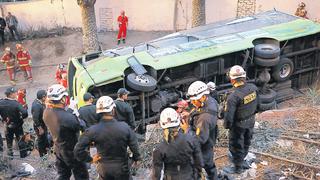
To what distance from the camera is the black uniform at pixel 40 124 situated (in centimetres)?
714

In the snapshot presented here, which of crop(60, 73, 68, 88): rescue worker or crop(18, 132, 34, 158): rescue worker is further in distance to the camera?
crop(60, 73, 68, 88): rescue worker

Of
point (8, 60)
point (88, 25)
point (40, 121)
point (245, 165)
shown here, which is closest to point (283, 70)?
point (245, 165)

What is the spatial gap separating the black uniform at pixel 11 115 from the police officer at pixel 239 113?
3.49 m

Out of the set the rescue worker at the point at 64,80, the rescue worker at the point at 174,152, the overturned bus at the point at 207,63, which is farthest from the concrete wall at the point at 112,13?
the rescue worker at the point at 174,152

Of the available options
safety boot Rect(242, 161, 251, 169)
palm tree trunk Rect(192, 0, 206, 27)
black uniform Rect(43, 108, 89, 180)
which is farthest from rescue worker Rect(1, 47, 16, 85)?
safety boot Rect(242, 161, 251, 169)

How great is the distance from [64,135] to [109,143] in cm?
81

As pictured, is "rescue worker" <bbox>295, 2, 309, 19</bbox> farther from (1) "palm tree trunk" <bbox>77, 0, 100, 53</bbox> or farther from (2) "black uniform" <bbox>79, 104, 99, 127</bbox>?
(2) "black uniform" <bbox>79, 104, 99, 127</bbox>

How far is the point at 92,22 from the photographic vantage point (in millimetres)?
14500

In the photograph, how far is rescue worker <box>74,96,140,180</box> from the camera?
505 centimetres

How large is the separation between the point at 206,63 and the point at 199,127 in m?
3.71

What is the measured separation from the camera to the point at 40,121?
23.8 ft

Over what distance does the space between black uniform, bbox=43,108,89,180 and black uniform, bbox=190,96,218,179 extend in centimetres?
149

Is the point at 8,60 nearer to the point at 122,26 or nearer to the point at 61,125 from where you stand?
the point at 122,26

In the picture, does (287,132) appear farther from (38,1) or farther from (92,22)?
(38,1)
